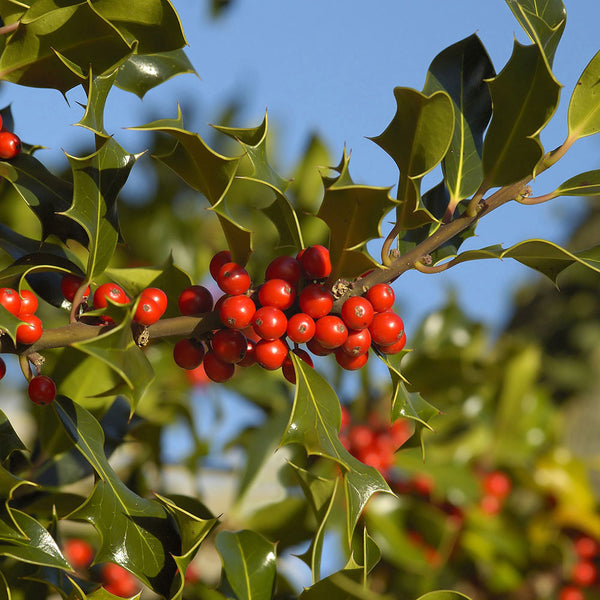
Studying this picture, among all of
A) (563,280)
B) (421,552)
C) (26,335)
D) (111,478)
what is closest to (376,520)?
(421,552)

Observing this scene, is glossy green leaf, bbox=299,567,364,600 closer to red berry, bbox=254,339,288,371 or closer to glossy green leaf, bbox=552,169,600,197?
red berry, bbox=254,339,288,371

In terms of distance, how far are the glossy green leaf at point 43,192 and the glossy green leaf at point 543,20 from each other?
2.24 feet

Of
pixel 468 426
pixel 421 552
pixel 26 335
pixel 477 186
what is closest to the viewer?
pixel 26 335

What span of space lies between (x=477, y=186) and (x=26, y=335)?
→ 0.64m

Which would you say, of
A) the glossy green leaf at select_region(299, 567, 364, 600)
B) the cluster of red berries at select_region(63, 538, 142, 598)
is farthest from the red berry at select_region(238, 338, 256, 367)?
the cluster of red berries at select_region(63, 538, 142, 598)

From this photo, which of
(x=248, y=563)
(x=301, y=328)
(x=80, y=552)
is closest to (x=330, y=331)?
(x=301, y=328)

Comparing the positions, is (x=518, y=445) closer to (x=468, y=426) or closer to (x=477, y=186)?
(x=468, y=426)

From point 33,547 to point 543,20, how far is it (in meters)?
0.96

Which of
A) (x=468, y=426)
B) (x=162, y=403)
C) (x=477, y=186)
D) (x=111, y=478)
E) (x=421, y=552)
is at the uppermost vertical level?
(x=477, y=186)

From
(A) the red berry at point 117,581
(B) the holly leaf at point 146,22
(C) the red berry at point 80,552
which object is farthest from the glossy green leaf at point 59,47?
(C) the red berry at point 80,552

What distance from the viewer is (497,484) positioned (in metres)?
2.79

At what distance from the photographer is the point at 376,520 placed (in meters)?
2.38

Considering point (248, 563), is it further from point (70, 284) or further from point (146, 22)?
point (146, 22)

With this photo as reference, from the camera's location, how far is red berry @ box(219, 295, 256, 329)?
2.94ft
